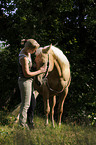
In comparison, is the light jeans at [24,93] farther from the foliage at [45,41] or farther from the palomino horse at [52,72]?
the foliage at [45,41]

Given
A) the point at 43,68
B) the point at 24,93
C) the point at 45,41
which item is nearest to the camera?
the point at 24,93

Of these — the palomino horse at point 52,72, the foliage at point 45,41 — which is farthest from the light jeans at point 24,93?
the foliage at point 45,41

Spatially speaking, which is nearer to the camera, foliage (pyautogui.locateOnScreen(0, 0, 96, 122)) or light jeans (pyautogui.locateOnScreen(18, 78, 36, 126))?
light jeans (pyautogui.locateOnScreen(18, 78, 36, 126))

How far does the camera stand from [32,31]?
6980mm

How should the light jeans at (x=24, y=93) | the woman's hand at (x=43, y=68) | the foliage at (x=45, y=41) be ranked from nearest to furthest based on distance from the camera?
the light jeans at (x=24, y=93) → the woman's hand at (x=43, y=68) → the foliage at (x=45, y=41)

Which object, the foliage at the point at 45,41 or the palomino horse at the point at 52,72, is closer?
the palomino horse at the point at 52,72

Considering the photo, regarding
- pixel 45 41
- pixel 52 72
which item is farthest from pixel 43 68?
pixel 45 41

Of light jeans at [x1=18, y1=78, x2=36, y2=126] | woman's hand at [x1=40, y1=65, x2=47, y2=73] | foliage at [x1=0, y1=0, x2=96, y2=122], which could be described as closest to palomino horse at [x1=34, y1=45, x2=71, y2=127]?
woman's hand at [x1=40, y1=65, x2=47, y2=73]

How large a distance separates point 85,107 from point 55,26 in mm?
3386

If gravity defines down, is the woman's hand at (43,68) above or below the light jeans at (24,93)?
above

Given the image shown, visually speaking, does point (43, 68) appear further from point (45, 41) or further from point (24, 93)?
point (45, 41)

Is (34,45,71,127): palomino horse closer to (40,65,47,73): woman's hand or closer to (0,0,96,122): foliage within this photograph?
(40,65,47,73): woman's hand

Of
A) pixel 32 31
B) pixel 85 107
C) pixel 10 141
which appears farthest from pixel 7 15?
pixel 10 141

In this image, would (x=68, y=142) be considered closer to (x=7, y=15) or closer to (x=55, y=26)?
(x=55, y=26)
